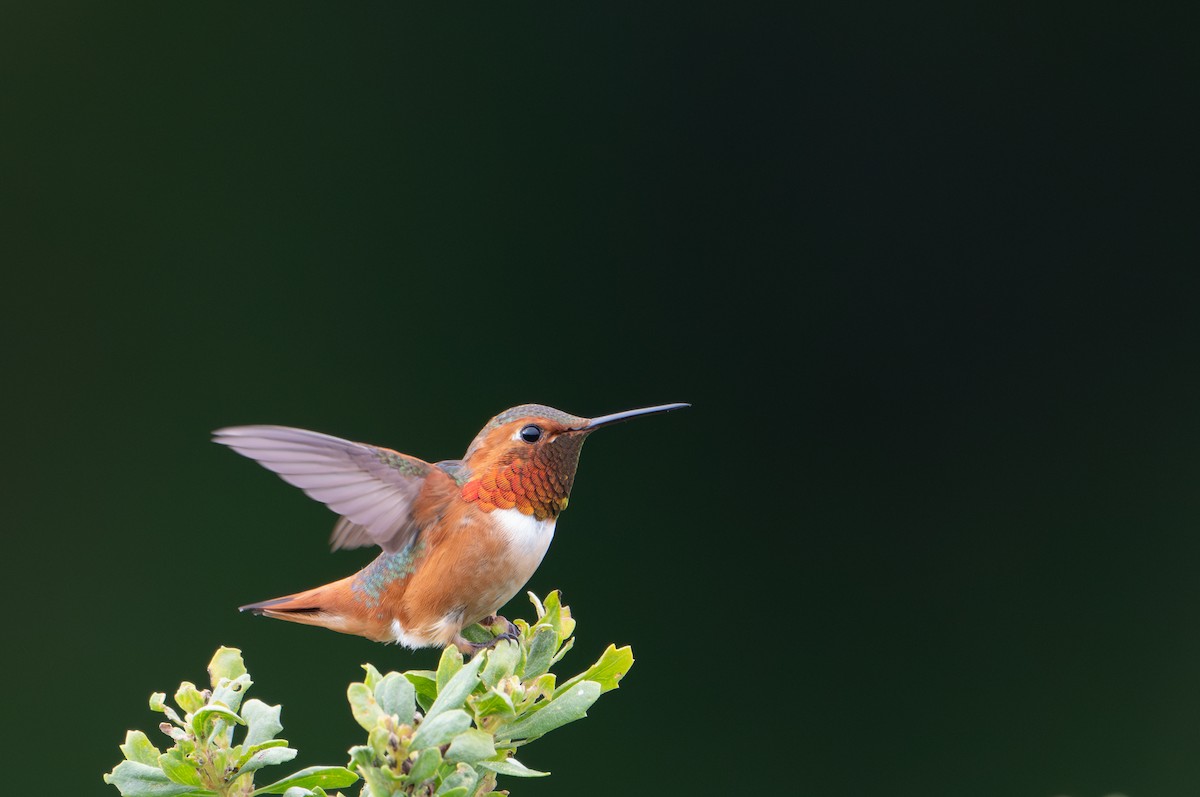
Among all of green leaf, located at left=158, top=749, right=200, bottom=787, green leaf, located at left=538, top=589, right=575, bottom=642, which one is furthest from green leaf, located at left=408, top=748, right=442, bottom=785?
green leaf, located at left=538, top=589, right=575, bottom=642

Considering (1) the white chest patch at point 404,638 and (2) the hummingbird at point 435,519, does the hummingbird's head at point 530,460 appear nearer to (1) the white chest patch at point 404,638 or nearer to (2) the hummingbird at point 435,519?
(2) the hummingbird at point 435,519

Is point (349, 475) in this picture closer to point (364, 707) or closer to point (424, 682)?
point (424, 682)

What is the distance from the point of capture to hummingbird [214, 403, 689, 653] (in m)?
1.85

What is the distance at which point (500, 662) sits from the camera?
1.28 metres

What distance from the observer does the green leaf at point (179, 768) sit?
1.15 m

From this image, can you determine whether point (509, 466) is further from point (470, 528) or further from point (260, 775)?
point (260, 775)

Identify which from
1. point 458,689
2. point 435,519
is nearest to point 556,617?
Answer: point 458,689

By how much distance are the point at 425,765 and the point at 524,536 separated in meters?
0.84

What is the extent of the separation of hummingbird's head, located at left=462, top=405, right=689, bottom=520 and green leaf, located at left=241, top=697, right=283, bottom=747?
697mm

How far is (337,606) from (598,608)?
231 centimetres

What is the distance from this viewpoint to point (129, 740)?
1196mm

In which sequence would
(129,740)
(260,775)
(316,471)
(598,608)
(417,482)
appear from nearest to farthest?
1. (129,740)
2. (316,471)
3. (417,482)
4. (260,775)
5. (598,608)

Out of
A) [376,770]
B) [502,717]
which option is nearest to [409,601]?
[502,717]

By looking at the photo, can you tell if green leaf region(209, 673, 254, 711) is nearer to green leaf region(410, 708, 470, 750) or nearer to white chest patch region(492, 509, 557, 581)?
green leaf region(410, 708, 470, 750)
